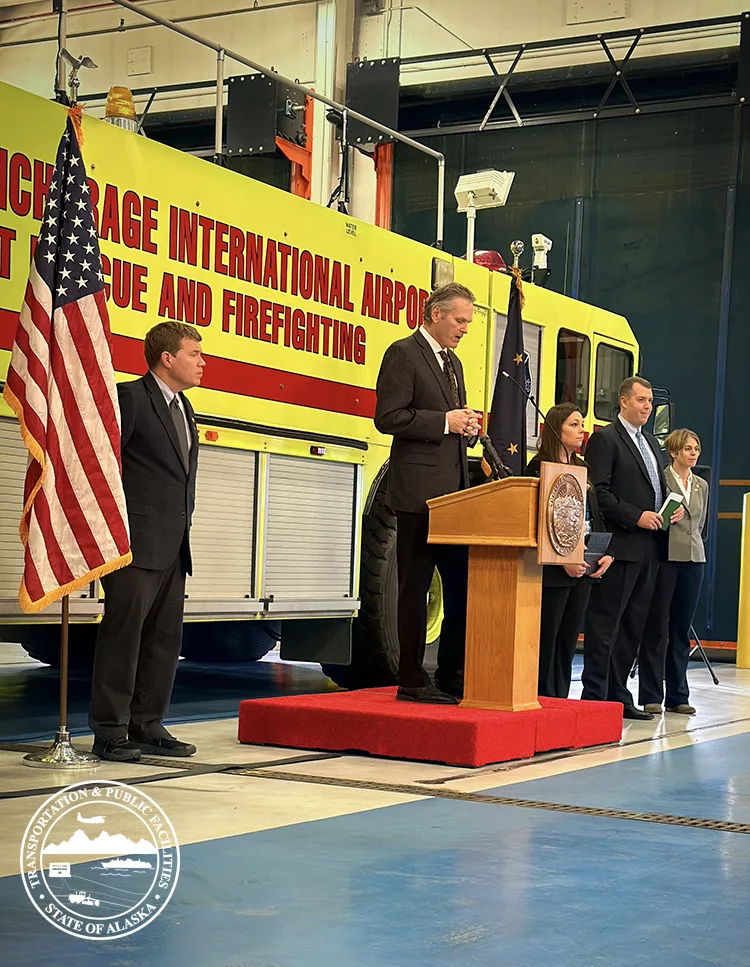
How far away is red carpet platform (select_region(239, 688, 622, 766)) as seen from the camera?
20.4 feet

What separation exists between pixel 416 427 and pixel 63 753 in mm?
2165

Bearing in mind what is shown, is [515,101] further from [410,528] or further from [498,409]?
[410,528]

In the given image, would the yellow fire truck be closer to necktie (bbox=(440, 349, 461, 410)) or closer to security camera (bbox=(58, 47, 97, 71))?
security camera (bbox=(58, 47, 97, 71))

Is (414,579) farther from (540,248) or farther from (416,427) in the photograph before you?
(540,248)

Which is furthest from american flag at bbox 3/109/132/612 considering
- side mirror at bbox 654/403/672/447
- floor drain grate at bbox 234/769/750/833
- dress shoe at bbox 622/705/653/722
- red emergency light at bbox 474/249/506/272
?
side mirror at bbox 654/403/672/447

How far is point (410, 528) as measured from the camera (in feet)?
22.3

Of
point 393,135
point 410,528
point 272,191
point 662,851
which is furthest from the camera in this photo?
point 393,135

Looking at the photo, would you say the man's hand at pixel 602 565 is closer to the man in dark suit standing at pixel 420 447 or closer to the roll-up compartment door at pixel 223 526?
the man in dark suit standing at pixel 420 447

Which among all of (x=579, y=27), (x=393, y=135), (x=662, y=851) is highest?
(x=579, y=27)

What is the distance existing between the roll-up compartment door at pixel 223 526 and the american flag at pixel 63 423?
1.43m

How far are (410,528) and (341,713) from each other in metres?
0.94

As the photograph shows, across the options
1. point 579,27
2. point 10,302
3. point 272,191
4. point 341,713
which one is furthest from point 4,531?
point 579,27

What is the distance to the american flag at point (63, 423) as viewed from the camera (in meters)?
5.95

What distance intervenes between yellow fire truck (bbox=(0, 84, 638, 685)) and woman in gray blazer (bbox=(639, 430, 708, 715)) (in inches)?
50.8
